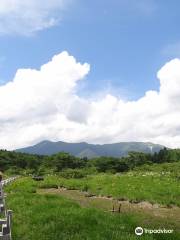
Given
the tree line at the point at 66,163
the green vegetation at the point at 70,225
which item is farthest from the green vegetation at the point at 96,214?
the tree line at the point at 66,163

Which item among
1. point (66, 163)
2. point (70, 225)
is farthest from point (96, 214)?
point (66, 163)

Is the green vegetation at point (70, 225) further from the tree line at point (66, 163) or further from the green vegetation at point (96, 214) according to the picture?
the tree line at point (66, 163)

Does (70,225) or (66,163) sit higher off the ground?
(66,163)

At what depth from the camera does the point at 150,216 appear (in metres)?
23.1

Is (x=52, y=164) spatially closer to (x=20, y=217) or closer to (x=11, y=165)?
(x=11, y=165)

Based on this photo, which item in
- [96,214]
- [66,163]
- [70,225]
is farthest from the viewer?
[66,163]

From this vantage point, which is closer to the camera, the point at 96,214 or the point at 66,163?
the point at 96,214

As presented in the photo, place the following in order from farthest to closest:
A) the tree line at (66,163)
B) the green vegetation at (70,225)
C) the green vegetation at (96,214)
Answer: the tree line at (66,163) → the green vegetation at (96,214) → the green vegetation at (70,225)

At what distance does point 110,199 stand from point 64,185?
1436 centimetres

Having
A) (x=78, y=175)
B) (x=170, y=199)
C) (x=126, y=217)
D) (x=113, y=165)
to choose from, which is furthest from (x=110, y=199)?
(x=113, y=165)

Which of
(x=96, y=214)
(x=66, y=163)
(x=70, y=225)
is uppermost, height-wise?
(x=66, y=163)

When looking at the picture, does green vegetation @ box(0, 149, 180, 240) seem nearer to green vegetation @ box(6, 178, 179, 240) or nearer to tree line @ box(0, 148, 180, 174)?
green vegetation @ box(6, 178, 179, 240)

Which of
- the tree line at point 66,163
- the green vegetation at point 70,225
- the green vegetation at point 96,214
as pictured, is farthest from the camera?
the tree line at point 66,163

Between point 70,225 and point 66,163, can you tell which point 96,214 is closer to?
point 70,225
